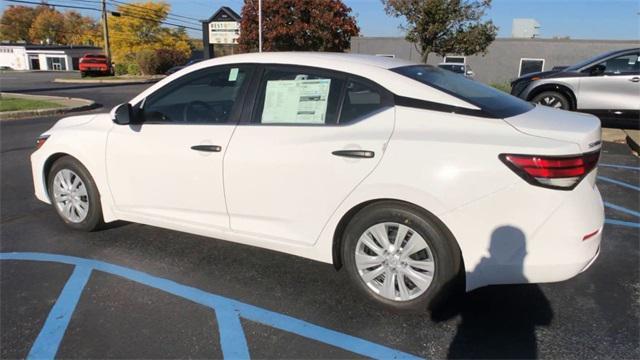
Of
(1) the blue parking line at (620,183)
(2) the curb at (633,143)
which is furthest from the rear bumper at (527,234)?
(2) the curb at (633,143)

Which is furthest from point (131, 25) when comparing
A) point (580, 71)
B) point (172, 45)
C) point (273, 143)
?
point (273, 143)

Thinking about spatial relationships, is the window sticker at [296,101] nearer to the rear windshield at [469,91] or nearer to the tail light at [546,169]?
the rear windshield at [469,91]

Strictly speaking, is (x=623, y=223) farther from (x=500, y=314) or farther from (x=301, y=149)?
(x=301, y=149)

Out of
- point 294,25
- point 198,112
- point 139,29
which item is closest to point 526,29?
point 294,25

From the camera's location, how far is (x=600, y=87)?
9.73 meters

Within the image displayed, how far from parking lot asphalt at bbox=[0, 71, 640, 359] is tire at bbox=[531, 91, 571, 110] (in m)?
6.38

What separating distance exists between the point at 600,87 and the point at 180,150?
356 inches

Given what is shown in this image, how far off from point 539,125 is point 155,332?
8.39 feet

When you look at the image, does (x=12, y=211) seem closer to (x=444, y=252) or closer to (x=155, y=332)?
(x=155, y=332)

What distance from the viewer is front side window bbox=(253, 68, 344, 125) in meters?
3.26

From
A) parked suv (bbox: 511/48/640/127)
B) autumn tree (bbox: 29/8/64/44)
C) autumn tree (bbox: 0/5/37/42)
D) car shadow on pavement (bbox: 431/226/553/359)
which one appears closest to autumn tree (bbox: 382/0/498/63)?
parked suv (bbox: 511/48/640/127)

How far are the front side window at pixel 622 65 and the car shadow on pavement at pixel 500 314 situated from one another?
7954mm

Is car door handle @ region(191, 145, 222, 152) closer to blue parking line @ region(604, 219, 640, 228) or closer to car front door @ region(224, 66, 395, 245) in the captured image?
car front door @ region(224, 66, 395, 245)

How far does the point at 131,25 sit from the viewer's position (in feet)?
188
